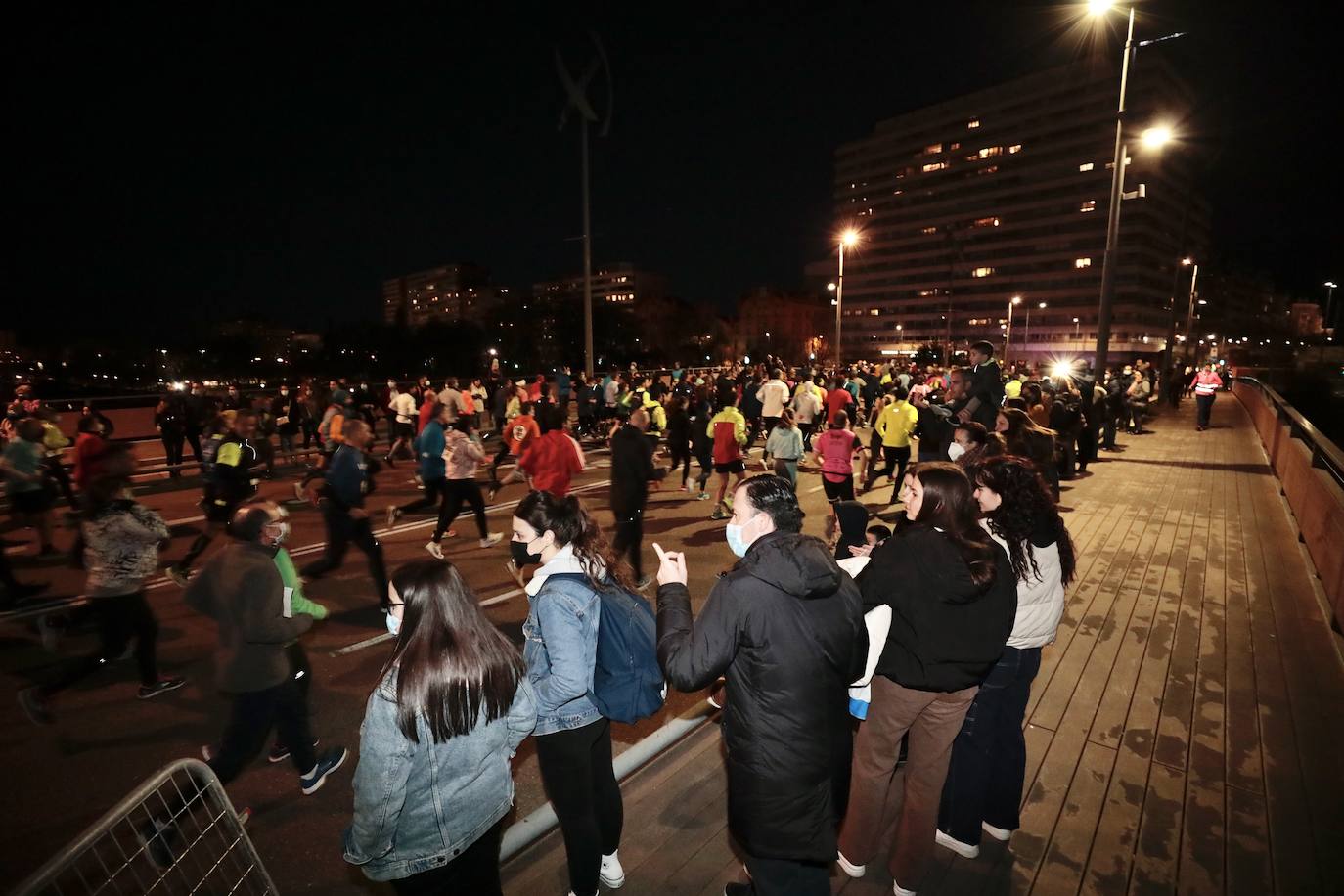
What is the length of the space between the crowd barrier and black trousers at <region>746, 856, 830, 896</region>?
6.12 m

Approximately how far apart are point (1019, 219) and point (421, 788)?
12639cm

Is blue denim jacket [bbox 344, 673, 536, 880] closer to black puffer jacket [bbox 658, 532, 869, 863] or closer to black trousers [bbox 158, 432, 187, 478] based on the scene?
black puffer jacket [bbox 658, 532, 869, 863]

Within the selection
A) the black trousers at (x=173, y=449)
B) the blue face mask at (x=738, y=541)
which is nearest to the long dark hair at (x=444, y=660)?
the blue face mask at (x=738, y=541)

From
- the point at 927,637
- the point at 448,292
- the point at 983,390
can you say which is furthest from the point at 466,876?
the point at 448,292

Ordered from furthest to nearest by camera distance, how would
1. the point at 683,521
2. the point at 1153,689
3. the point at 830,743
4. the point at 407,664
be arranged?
1. the point at 683,521
2. the point at 1153,689
3. the point at 830,743
4. the point at 407,664

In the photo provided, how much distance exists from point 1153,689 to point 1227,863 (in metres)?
1.78

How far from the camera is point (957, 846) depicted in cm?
311

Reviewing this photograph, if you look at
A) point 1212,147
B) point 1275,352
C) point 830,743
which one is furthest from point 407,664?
point 1275,352

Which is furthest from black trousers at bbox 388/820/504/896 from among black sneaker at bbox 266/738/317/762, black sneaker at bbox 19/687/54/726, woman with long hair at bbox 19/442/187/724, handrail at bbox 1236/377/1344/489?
handrail at bbox 1236/377/1344/489

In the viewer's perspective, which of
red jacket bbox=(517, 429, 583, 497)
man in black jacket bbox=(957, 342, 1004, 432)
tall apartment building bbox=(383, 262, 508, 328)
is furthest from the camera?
tall apartment building bbox=(383, 262, 508, 328)

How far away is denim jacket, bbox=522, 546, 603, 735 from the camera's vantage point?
2.45 meters

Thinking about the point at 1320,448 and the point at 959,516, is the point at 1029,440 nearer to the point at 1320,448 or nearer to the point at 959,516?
the point at 1320,448

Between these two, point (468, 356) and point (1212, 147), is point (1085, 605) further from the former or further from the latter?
point (468, 356)

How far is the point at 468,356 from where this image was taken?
192 feet
